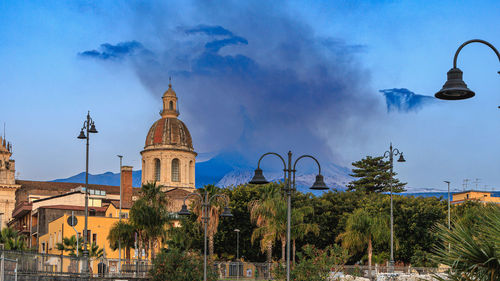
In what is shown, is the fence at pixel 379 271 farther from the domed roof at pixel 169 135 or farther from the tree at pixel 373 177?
the domed roof at pixel 169 135

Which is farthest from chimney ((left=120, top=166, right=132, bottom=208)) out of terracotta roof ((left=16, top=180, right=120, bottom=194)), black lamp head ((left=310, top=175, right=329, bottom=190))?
black lamp head ((left=310, top=175, right=329, bottom=190))

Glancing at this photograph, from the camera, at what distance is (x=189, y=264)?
40.1m

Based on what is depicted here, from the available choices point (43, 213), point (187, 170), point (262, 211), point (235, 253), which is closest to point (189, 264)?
point (262, 211)

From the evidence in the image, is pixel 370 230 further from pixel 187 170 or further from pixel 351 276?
pixel 187 170

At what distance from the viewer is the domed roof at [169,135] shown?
5002 inches

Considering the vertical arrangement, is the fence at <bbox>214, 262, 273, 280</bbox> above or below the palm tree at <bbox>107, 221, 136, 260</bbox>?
below

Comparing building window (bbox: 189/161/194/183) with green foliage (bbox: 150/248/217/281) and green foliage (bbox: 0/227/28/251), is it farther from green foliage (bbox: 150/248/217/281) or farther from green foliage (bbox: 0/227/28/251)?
green foliage (bbox: 150/248/217/281)

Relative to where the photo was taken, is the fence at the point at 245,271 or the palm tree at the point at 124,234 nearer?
the fence at the point at 245,271

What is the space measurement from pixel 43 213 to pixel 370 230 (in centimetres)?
4365

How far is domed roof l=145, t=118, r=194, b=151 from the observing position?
127062 millimetres

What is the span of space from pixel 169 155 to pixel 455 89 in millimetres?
115358

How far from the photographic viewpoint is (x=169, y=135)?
127m

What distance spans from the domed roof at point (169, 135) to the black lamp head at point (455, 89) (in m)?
116

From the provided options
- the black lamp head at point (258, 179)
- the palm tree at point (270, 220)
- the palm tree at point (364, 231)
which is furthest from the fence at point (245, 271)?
the black lamp head at point (258, 179)
